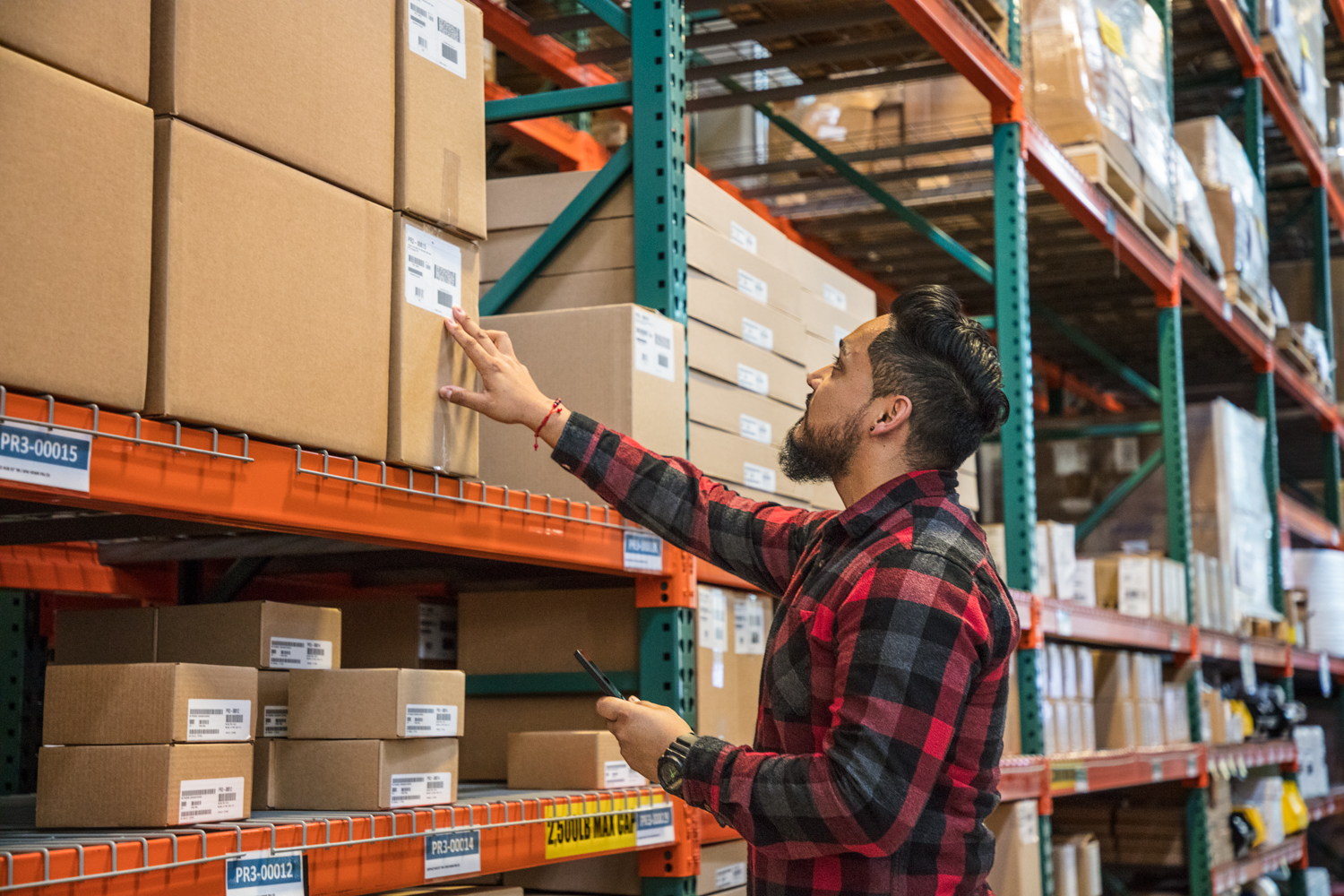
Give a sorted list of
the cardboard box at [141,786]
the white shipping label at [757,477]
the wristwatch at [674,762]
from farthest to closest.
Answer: the white shipping label at [757,477]
the wristwatch at [674,762]
the cardboard box at [141,786]

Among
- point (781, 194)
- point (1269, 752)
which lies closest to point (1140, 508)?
point (1269, 752)

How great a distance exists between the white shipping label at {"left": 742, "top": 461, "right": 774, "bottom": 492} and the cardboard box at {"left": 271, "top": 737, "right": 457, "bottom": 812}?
3.65ft

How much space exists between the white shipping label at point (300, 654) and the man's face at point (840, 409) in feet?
2.58

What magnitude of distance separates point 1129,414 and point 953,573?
16.0 feet

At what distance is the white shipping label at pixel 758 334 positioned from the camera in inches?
115

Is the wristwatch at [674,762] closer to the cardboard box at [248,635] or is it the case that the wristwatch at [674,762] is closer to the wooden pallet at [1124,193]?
the cardboard box at [248,635]

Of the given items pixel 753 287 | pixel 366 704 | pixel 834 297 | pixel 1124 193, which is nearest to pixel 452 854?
pixel 366 704

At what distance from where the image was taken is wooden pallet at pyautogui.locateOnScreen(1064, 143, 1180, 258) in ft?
15.6

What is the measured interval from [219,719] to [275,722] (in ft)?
0.95

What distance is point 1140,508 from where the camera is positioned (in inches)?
235

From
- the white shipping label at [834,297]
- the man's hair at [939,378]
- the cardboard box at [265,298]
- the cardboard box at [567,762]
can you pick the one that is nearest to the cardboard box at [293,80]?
the cardboard box at [265,298]

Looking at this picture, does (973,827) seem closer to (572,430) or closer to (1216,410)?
(572,430)

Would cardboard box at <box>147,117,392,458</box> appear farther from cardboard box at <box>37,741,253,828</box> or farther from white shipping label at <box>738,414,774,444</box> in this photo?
white shipping label at <box>738,414,774,444</box>

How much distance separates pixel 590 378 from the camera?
2.40 m
